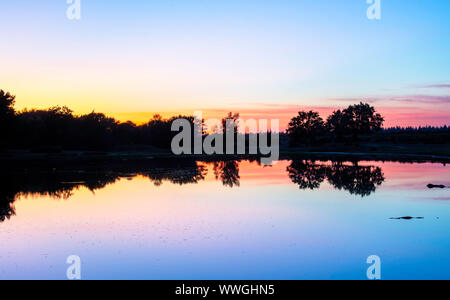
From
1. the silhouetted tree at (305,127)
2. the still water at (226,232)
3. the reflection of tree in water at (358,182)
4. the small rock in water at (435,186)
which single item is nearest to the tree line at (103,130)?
the silhouetted tree at (305,127)

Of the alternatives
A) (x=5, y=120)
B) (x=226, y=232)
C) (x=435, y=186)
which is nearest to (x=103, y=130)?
(x=5, y=120)

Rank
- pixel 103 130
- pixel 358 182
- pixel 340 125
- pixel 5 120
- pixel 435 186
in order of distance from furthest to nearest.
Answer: pixel 340 125, pixel 103 130, pixel 5 120, pixel 358 182, pixel 435 186

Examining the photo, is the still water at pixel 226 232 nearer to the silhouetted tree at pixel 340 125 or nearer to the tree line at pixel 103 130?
the tree line at pixel 103 130

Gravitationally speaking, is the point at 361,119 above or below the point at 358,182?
above

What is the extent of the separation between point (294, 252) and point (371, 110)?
390 ft

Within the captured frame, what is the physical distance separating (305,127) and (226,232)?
115018 millimetres

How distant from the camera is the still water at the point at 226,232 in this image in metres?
12.0

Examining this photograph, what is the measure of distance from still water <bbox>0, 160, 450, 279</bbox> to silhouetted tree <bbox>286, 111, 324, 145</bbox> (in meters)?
98.1

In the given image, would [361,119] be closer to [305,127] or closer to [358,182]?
[305,127]

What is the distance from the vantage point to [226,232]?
1638 cm

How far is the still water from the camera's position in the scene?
12031mm

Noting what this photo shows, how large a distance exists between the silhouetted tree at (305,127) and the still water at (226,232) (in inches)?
3862
